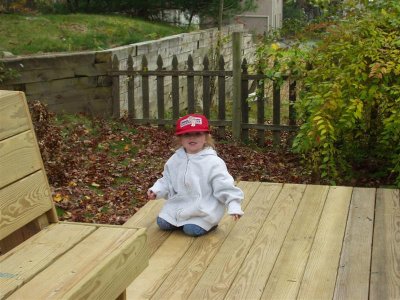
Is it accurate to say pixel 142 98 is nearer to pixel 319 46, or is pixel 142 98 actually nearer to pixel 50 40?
pixel 50 40

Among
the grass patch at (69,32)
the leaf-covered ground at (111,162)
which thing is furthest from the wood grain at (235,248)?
the grass patch at (69,32)

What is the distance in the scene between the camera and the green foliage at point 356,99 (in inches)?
258

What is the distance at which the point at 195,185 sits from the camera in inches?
177

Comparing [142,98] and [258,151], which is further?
[142,98]

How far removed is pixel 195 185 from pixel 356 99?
99.7 inches

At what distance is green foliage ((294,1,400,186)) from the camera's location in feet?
21.5

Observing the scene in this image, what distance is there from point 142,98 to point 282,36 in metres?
2.55

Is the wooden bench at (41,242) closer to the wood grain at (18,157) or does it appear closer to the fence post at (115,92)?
the wood grain at (18,157)

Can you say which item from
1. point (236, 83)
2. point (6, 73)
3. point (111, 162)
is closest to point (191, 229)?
point (111, 162)

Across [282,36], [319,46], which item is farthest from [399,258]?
[282,36]

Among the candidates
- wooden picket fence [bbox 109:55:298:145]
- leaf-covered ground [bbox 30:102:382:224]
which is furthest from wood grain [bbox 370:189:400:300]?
wooden picket fence [bbox 109:55:298:145]

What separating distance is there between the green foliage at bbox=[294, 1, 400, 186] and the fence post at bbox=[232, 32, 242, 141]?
1588mm

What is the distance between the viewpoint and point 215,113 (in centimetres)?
1164

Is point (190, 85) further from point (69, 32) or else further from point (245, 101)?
point (69, 32)
